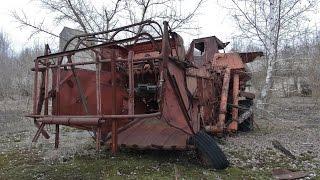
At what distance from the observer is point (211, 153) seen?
598cm

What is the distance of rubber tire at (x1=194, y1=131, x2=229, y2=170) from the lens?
591cm

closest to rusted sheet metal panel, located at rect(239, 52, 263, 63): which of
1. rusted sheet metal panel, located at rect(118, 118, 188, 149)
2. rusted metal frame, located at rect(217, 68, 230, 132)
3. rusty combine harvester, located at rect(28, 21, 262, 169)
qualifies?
rusted metal frame, located at rect(217, 68, 230, 132)

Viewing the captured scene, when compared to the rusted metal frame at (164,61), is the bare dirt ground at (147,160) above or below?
below

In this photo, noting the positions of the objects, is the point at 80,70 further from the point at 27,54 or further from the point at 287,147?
the point at 27,54

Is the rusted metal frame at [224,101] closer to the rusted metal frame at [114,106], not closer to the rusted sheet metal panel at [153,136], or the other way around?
the rusted sheet metal panel at [153,136]

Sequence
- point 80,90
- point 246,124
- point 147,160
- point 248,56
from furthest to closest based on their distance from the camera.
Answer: point 246,124 < point 248,56 < point 147,160 < point 80,90

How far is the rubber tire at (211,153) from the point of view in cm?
591

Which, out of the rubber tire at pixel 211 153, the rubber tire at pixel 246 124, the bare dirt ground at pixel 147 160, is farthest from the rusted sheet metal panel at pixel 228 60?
the rubber tire at pixel 211 153

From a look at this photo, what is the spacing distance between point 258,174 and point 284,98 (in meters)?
13.3

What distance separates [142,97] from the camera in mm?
6480

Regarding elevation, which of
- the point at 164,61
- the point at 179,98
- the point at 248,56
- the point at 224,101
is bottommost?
the point at 224,101

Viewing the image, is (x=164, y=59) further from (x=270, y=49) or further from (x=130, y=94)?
(x=270, y=49)

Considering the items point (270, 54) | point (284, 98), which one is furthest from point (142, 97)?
point (284, 98)

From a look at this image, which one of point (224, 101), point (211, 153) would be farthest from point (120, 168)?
point (224, 101)
